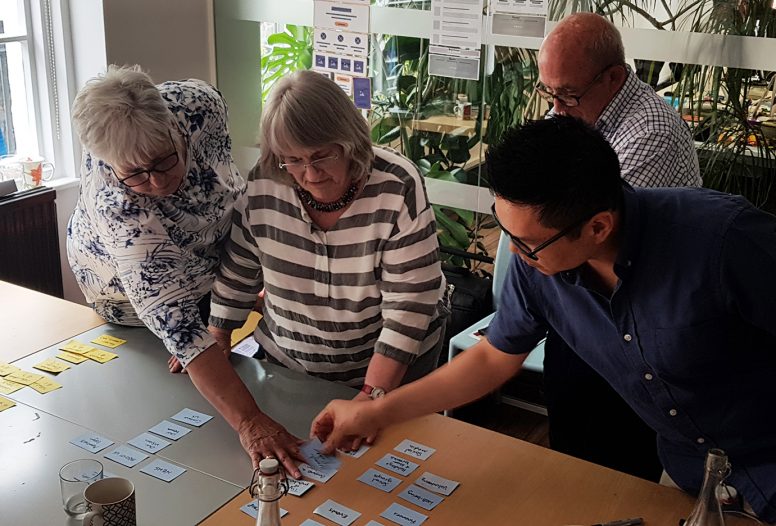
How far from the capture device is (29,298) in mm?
2629

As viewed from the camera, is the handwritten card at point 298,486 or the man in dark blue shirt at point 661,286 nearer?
the man in dark blue shirt at point 661,286

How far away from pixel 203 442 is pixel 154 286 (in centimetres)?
39

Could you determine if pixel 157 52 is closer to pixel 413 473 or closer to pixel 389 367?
pixel 389 367

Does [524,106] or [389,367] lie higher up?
[524,106]

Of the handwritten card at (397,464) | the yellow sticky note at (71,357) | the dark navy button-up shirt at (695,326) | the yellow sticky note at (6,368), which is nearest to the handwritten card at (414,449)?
the handwritten card at (397,464)

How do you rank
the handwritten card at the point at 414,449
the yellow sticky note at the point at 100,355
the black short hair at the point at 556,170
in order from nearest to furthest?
the black short hair at the point at 556,170
the handwritten card at the point at 414,449
the yellow sticky note at the point at 100,355

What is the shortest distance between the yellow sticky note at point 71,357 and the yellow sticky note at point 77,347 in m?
0.01

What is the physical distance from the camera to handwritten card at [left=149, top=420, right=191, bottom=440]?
1879 mm

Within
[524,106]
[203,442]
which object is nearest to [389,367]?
[203,442]

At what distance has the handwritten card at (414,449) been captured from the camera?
179 cm

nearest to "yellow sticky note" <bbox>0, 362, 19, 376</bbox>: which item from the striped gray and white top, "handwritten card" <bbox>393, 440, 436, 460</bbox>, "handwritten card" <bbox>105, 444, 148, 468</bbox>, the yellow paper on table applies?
the yellow paper on table

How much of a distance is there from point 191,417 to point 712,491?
1.19 metres

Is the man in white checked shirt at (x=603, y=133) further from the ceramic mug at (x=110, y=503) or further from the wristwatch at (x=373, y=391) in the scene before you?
the ceramic mug at (x=110, y=503)

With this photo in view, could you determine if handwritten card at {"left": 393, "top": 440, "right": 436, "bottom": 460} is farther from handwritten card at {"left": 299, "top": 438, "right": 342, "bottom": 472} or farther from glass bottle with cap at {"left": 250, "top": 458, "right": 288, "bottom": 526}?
glass bottle with cap at {"left": 250, "top": 458, "right": 288, "bottom": 526}
